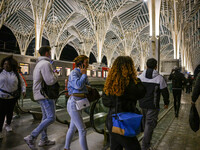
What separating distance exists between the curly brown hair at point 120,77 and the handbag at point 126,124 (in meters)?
0.24

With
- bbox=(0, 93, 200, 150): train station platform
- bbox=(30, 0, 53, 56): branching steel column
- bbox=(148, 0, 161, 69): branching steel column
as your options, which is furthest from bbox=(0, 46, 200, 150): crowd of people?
bbox=(30, 0, 53, 56): branching steel column

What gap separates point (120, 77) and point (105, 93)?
253mm

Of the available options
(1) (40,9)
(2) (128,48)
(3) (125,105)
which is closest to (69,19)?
(1) (40,9)

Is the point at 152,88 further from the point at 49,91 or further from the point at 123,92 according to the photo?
the point at 49,91

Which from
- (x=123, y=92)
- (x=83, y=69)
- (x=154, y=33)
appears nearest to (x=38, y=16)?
(x=154, y=33)

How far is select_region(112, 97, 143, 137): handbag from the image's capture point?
161cm

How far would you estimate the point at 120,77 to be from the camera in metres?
1.75

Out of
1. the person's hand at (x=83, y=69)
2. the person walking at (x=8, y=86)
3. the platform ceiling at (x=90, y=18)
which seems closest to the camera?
the person's hand at (x=83, y=69)

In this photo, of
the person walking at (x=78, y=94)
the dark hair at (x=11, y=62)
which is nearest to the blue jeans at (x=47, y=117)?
the person walking at (x=78, y=94)

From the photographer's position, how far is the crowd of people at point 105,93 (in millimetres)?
1722

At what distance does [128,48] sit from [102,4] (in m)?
14.8

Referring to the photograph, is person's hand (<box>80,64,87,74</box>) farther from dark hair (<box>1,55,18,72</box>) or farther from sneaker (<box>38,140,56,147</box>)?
dark hair (<box>1,55,18,72</box>)

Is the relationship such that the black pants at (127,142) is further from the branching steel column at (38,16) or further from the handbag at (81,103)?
the branching steel column at (38,16)

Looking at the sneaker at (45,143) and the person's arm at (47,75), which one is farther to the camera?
the sneaker at (45,143)
